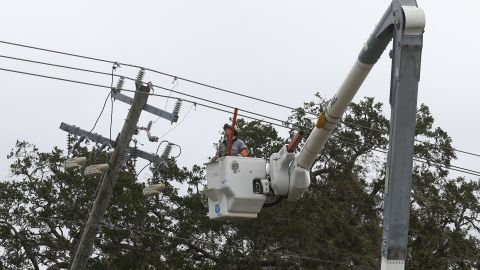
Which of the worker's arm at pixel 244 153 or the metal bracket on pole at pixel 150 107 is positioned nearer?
the worker's arm at pixel 244 153

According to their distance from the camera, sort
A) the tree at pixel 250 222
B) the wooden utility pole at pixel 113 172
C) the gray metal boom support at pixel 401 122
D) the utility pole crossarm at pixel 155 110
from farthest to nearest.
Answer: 1. the tree at pixel 250 222
2. the utility pole crossarm at pixel 155 110
3. the wooden utility pole at pixel 113 172
4. the gray metal boom support at pixel 401 122

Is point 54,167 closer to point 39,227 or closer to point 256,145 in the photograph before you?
point 39,227

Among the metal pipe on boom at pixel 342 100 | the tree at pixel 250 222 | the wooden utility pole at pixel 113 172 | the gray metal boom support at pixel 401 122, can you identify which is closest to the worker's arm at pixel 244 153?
the metal pipe on boom at pixel 342 100

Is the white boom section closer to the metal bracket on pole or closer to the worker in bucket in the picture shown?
the worker in bucket

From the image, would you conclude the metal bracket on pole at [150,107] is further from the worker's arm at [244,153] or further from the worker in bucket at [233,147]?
the worker's arm at [244,153]

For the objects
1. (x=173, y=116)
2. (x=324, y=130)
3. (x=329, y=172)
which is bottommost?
(x=324, y=130)

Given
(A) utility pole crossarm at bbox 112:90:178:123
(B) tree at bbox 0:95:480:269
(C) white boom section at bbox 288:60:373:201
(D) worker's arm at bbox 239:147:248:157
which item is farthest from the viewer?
(B) tree at bbox 0:95:480:269

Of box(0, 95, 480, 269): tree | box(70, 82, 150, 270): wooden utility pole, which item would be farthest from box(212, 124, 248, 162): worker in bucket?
box(0, 95, 480, 269): tree

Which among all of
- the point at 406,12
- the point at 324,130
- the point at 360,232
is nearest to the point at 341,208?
the point at 360,232

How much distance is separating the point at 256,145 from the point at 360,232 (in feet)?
11.5

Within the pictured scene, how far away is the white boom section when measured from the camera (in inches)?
413

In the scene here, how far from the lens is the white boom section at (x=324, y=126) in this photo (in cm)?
1048

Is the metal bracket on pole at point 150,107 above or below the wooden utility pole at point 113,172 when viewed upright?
above

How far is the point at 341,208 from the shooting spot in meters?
23.3
